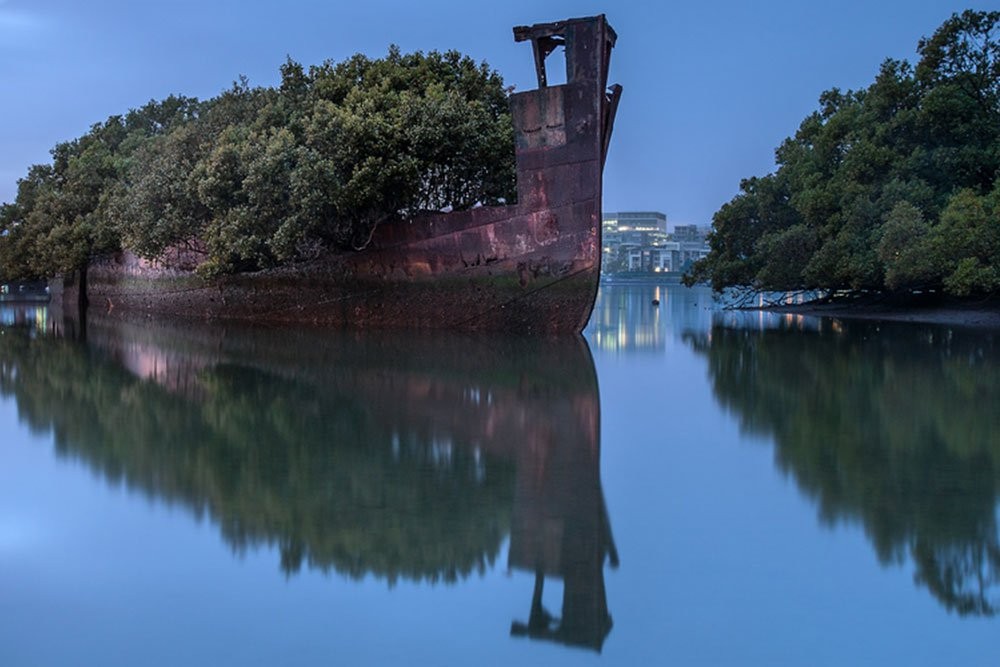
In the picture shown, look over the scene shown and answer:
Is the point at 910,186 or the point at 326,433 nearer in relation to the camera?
the point at 326,433

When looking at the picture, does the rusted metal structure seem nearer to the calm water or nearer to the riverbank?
the calm water

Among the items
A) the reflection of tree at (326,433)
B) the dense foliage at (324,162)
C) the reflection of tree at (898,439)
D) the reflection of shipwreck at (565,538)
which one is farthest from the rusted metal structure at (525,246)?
the reflection of shipwreck at (565,538)

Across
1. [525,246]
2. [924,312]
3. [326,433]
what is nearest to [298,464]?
[326,433]

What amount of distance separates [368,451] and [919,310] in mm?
25898

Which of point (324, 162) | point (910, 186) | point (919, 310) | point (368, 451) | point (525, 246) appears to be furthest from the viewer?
point (919, 310)

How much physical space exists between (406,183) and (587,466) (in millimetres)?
15803

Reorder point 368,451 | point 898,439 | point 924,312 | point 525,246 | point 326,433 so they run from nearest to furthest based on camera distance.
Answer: point 368,451
point 898,439
point 326,433
point 525,246
point 924,312

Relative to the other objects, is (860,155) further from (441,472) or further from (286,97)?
(441,472)

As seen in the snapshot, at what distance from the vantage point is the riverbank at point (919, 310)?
26.7m

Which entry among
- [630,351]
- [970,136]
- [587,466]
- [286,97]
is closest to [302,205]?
[286,97]

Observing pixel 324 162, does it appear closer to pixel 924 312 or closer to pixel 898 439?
pixel 898 439

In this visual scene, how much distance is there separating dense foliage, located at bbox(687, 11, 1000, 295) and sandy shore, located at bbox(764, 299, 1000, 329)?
778 mm

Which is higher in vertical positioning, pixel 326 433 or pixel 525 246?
pixel 525 246

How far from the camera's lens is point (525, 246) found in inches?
805
